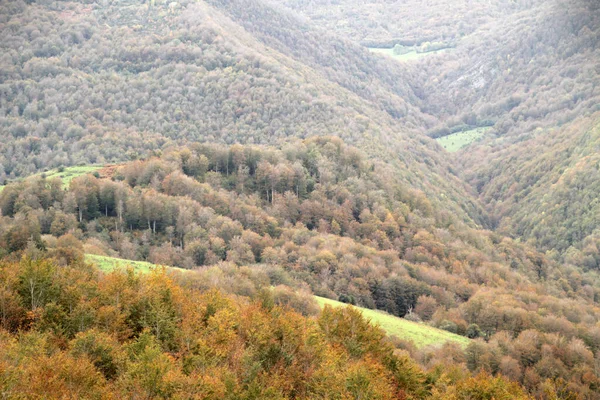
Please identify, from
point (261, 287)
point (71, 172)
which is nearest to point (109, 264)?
point (261, 287)

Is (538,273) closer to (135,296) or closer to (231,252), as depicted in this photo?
(231,252)

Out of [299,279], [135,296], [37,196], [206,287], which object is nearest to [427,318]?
[299,279]

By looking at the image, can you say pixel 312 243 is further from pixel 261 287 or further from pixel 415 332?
pixel 261 287

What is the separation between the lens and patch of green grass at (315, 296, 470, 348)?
278ft

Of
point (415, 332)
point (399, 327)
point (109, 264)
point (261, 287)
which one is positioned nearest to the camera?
point (261, 287)

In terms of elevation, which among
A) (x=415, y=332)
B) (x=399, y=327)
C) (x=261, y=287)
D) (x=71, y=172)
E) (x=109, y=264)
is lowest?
(x=415, y=332)

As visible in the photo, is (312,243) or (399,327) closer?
(399,327)

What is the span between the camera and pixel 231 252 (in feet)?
360

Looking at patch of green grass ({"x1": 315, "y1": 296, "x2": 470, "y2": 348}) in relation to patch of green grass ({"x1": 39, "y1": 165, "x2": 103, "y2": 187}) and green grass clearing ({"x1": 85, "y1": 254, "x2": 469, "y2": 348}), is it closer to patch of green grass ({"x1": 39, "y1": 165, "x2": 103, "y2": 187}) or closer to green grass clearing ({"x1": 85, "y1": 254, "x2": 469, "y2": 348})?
green grass clearing ({"x1": 85, "y1": 254, "x2": 469, "y2": 348})

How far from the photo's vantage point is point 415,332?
8731 centimetres

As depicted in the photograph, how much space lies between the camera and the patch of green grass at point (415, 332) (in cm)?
8462

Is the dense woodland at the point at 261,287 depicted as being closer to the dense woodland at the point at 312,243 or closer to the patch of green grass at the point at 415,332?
the dense woodland at the point at 312,243

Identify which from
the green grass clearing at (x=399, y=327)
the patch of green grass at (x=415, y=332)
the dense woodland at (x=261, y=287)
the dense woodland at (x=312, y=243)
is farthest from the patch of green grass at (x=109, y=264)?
the patch of green grass at (x=415, y=332)

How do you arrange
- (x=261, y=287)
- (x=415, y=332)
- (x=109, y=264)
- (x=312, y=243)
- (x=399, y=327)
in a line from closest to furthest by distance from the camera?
1. (x=261, y=287)
2. (x=109, y=264)
3. (x=415, y=332)
4. (x=399, y=327)
5. (x=312, y=243)
